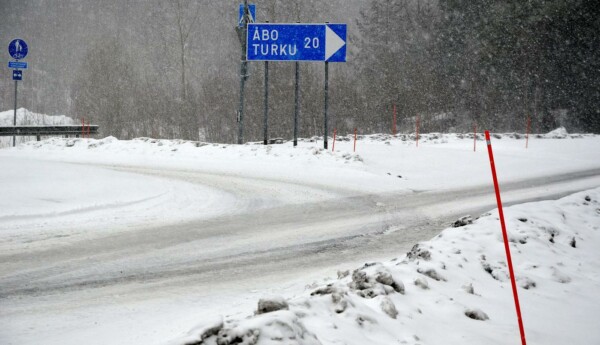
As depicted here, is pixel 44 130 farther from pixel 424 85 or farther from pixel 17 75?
pixel 424 85

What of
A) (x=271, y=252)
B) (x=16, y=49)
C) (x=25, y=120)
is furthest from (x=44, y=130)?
(x=271, y=252)

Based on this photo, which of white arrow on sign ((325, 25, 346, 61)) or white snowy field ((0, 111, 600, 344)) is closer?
white snowy field ((0, 111, 600, 344))

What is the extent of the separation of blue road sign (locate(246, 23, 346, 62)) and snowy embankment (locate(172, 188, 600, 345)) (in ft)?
37.2

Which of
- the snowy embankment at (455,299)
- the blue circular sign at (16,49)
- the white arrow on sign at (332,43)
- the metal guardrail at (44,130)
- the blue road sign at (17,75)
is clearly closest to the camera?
the snowy embankment at (455,299)

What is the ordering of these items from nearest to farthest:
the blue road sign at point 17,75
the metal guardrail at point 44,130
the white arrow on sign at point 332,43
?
the white arrow on sign at point 332,43
the blue road sign at point 17,75
the metal guardrail at point 44,130

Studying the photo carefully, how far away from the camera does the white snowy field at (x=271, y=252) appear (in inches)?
179

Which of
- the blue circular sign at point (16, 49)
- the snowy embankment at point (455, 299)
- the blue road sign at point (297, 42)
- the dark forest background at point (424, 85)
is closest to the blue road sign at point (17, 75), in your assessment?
the blue circular sign at point (16, 49)

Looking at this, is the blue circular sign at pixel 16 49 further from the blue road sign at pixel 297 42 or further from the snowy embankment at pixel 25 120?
the blue road sign at pixel 297 42

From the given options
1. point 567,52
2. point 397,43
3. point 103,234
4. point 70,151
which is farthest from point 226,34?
point 103,234

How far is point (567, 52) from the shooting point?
33.9m

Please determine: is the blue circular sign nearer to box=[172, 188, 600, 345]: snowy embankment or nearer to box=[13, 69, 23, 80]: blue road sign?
box=[13, 69, 23, 80]: blue road sign

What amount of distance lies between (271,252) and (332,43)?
468 inches

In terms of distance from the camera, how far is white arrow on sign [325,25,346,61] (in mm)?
17672

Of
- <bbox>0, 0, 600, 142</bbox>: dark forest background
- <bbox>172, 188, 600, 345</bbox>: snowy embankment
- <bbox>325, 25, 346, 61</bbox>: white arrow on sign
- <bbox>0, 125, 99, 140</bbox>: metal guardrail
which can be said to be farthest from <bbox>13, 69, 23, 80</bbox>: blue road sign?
<bbox>172, 188, 600, 345</bbox>: snowy embankment
